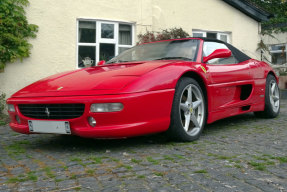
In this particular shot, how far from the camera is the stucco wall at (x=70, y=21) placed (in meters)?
7.45

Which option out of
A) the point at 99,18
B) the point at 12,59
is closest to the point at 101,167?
the point at 12,59

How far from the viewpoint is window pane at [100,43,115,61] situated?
8.55 meters

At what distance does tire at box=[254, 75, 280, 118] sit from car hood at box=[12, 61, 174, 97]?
2.39 meters

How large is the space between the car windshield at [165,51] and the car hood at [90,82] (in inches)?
21.2

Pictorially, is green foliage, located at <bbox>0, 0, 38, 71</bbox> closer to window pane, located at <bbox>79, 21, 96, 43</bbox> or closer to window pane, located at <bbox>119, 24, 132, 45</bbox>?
window pane, located at <bbox>79, 21, 96, 43</bbox>

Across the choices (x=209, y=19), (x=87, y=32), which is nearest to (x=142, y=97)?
(x=87, y=32)

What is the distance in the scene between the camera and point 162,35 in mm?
9023

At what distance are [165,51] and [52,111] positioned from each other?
5.54 feet

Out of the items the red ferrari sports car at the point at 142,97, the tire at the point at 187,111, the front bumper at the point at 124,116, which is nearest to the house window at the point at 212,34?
the red ferrari sports car at the point at 142,97

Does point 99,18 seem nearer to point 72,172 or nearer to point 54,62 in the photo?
point 54,62

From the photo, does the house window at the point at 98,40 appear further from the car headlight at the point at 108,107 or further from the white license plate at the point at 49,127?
the car headlight at the point at 108,107

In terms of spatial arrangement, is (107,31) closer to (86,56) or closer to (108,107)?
(86,56)

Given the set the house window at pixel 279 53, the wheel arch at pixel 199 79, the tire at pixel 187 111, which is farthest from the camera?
the house window at pixel 279 53

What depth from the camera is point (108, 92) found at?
2.97 m
